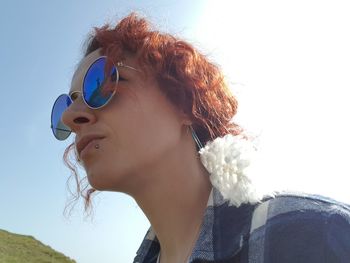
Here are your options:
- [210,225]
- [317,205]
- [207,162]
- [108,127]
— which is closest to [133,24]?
[108,127]

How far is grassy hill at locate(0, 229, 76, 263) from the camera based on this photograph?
42.1ft

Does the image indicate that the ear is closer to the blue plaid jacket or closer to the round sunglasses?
the round sunglasses

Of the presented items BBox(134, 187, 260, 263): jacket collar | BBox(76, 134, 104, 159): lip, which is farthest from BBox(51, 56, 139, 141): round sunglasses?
BBox(134, 187, 260, 263): jacket collar

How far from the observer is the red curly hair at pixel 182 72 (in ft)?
6.35

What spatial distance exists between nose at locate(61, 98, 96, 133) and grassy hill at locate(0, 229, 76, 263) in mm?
11566

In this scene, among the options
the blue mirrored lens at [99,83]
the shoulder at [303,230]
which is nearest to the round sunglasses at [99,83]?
the blue mirrored lens at [99,83]

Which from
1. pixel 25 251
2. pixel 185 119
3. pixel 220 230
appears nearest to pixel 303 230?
pixel 220 230

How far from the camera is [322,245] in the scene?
3.78 ft

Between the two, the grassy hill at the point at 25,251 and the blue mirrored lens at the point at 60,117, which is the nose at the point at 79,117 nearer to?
the blue mirrored lens at the point at 60,117

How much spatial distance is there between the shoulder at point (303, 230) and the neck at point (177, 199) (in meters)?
0.40

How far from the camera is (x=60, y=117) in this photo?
2.32 m

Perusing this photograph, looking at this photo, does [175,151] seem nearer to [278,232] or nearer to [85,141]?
[85,141]

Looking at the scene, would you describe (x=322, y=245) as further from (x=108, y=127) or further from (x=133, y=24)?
(x=133, y=24)

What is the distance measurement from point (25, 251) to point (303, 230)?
45.4 ft
